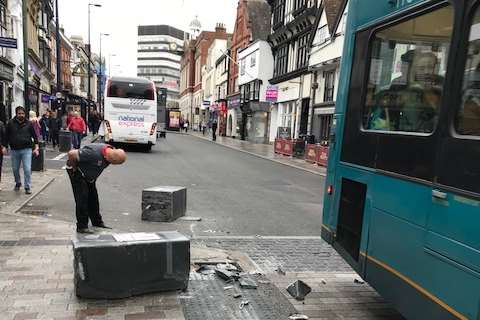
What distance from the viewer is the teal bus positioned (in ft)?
9.16

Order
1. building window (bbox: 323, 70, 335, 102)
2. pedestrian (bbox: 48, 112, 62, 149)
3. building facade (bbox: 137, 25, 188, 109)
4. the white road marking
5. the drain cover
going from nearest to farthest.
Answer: the drain cover < the white road marking < pedestrian (bbox: 48, 112, 62, 149) < building window (bbox: 323, 70, 335, 102) < building facade (bbox: 137, 25, 188, 109)

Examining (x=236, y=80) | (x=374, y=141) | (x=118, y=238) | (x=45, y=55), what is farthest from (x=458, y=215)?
(x=236, y=80)

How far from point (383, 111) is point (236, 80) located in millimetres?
49863

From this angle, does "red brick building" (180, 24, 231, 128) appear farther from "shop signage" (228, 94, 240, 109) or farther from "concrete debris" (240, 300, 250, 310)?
"concrete debris" (240, 300, 250, 310)

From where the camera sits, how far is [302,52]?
3278 cm

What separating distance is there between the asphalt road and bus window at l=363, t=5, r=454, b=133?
405cm

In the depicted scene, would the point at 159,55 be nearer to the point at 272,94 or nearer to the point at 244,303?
the point at 272,94

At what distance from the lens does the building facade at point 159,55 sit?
145 m

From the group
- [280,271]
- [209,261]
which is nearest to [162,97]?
[209,261]

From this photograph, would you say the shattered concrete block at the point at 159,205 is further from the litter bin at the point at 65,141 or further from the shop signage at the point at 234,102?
the shop signage at the point at 234,102

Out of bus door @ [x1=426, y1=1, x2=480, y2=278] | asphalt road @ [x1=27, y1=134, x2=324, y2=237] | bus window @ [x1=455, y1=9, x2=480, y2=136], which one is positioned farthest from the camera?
asphalt road @ [x1=27, y1=134, x2=324, y2=237]

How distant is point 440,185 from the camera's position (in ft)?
9.75

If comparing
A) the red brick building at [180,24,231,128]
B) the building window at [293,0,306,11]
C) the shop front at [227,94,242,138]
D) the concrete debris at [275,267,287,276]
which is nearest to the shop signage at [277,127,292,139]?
the building window at [293,0,306,11]

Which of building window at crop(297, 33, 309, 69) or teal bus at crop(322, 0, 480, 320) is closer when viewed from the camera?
teal bus at crop(322, 0, 480, 320)
